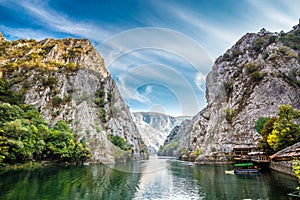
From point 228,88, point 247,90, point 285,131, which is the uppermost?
point 228,88

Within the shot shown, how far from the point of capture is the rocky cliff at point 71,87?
69.5m

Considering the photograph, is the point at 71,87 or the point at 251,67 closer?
the point at 251,67

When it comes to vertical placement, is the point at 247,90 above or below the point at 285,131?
above

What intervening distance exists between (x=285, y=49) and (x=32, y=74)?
94145 millimetres

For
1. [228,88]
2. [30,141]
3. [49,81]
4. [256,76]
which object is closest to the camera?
[30,141]

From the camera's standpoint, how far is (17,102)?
63.8 m

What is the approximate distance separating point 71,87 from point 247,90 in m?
68.4

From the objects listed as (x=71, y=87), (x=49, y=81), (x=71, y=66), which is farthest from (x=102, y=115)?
(x=71, y=66)

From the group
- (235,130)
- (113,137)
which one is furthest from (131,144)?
(235,130)

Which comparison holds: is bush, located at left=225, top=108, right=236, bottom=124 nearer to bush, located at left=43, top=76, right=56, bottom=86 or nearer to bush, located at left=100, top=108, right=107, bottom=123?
bush, located at left=100, top=108, right=107, bottom=123

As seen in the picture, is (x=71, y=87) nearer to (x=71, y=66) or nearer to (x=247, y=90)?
(x=71, y=66)

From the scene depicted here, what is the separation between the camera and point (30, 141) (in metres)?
41.2

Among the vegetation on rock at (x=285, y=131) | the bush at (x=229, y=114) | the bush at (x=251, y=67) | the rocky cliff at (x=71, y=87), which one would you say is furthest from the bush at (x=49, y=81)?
the vegetation on rock at (x=285, y=131)

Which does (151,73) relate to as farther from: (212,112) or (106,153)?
(212,112)
